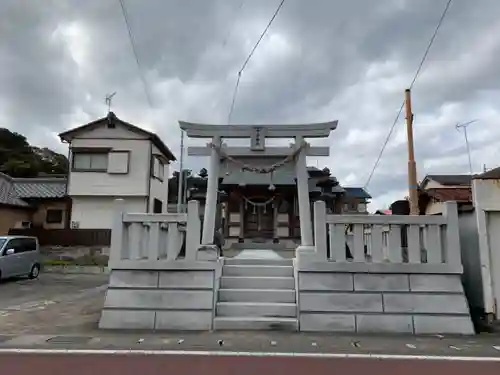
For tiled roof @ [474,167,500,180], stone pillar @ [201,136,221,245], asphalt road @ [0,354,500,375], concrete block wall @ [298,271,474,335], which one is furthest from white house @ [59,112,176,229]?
tiled roof @ [474,167,500,180]

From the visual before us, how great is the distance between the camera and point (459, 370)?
4992 mm

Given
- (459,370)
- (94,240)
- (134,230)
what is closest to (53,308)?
(134,230)

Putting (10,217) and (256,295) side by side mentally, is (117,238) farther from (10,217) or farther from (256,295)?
(10,217)

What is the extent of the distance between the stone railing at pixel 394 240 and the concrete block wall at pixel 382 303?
245 mm

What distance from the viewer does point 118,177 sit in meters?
23.2

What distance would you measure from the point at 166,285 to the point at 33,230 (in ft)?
60.6

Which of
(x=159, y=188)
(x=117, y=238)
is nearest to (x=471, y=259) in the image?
(x=117, y=238)

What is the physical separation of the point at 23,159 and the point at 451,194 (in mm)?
36312

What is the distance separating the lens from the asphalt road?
485cm

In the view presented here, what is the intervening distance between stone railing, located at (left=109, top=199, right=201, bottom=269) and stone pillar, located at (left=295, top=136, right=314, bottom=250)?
224 cm

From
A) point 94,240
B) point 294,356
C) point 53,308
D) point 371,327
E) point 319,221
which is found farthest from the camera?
point 94,240

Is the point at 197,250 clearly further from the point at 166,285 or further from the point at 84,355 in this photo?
the point at 84,355

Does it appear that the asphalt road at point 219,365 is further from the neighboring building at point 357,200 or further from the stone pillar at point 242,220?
the neighboring building at point 357,200

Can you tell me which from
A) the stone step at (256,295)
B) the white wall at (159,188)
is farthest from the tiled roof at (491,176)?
the white wall at (159,188)
